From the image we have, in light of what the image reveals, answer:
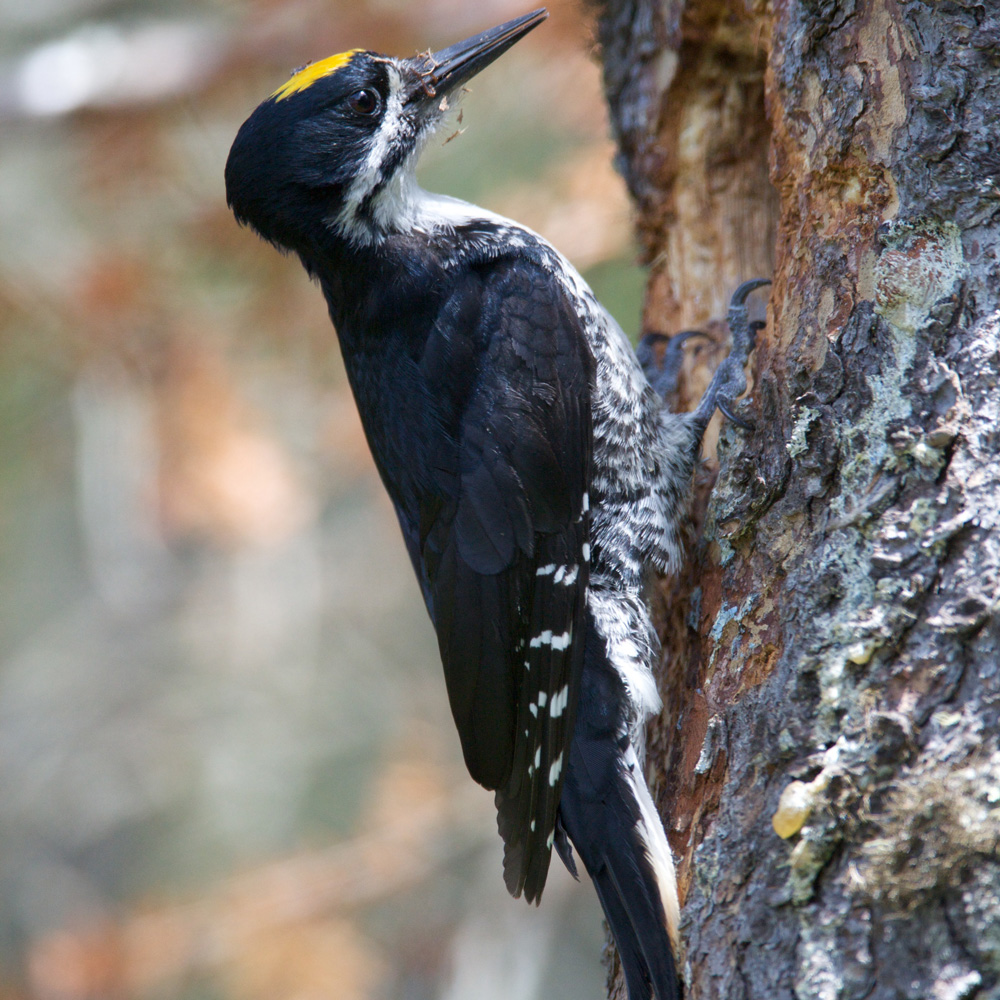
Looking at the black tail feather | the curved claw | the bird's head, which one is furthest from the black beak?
the black tail feather

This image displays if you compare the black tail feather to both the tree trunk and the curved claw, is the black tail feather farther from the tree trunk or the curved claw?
the curved claw

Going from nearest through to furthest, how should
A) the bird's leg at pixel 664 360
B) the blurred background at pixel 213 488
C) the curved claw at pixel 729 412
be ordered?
the curved claw at pixel 729 412
the bird's leg at pixel 664 360
the blurred background at pixel 213 488

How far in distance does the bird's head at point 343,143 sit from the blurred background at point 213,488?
0.77m

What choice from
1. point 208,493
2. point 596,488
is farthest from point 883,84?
point 208,493

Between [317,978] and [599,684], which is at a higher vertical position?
[599,684]

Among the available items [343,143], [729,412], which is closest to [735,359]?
[729,412]

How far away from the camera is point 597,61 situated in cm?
275

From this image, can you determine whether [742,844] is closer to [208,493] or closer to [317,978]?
[317,978]

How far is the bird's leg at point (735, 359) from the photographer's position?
2.22m

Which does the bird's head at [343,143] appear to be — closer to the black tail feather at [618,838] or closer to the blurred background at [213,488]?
the blurred background at [213,488]

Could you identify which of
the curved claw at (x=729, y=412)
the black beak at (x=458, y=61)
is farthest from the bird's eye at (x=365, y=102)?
the curved claw at (x=729, y=412)

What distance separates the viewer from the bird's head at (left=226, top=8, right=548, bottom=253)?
87.3 inches

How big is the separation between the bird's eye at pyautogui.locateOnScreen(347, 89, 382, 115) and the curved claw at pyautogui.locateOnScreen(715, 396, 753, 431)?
107cm

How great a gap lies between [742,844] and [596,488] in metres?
0.93
